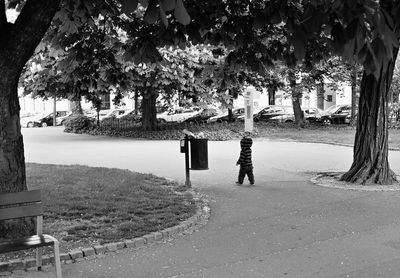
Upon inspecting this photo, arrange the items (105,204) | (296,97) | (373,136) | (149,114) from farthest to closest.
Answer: (296,97) → (149,114) → (373,136) → (105,204)

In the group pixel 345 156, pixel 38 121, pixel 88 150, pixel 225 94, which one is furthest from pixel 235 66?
pixel 38 121

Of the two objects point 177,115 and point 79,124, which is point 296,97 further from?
point 79,124

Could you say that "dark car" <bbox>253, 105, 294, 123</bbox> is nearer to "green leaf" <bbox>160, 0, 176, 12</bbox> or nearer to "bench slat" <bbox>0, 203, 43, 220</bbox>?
"bench slat" <bbox>0, 203, 43, 220</bbox>

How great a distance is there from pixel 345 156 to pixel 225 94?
430 inches

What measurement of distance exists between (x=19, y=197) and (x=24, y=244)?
636 mm

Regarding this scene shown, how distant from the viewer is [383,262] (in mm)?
5488

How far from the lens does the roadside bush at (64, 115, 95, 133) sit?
3065cm

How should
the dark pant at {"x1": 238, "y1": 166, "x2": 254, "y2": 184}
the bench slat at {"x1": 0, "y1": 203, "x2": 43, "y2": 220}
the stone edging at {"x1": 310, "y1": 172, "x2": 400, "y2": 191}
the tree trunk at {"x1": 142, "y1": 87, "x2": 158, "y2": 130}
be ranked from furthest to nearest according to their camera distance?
the tree trunk at {"x1": 142, "y1": 87, "x2": 158, "y2": 130} → the dark pant at {"x1": 238, "y1": 166, "x2": 254, "y2": 184} → the stone edging at {"x1": 310, "y1": 172, "x2": 400, "y2": 191} → the bench slat at {"x1": 0, "y1": 203, "x2": 43, "y2": 220}

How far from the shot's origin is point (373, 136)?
1083 cm

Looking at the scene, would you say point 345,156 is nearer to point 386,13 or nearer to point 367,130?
point 367,130

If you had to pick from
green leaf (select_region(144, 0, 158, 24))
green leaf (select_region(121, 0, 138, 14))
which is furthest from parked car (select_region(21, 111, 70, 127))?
green leaf (select_region(144, 0, 158, 24))

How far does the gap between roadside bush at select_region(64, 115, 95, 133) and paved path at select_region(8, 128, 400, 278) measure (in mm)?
18768

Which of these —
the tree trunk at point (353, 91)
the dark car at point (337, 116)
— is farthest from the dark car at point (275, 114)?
the tree trunk at point (353, 91)

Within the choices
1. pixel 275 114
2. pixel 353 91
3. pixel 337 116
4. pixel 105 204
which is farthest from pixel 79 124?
pixel 105 204
